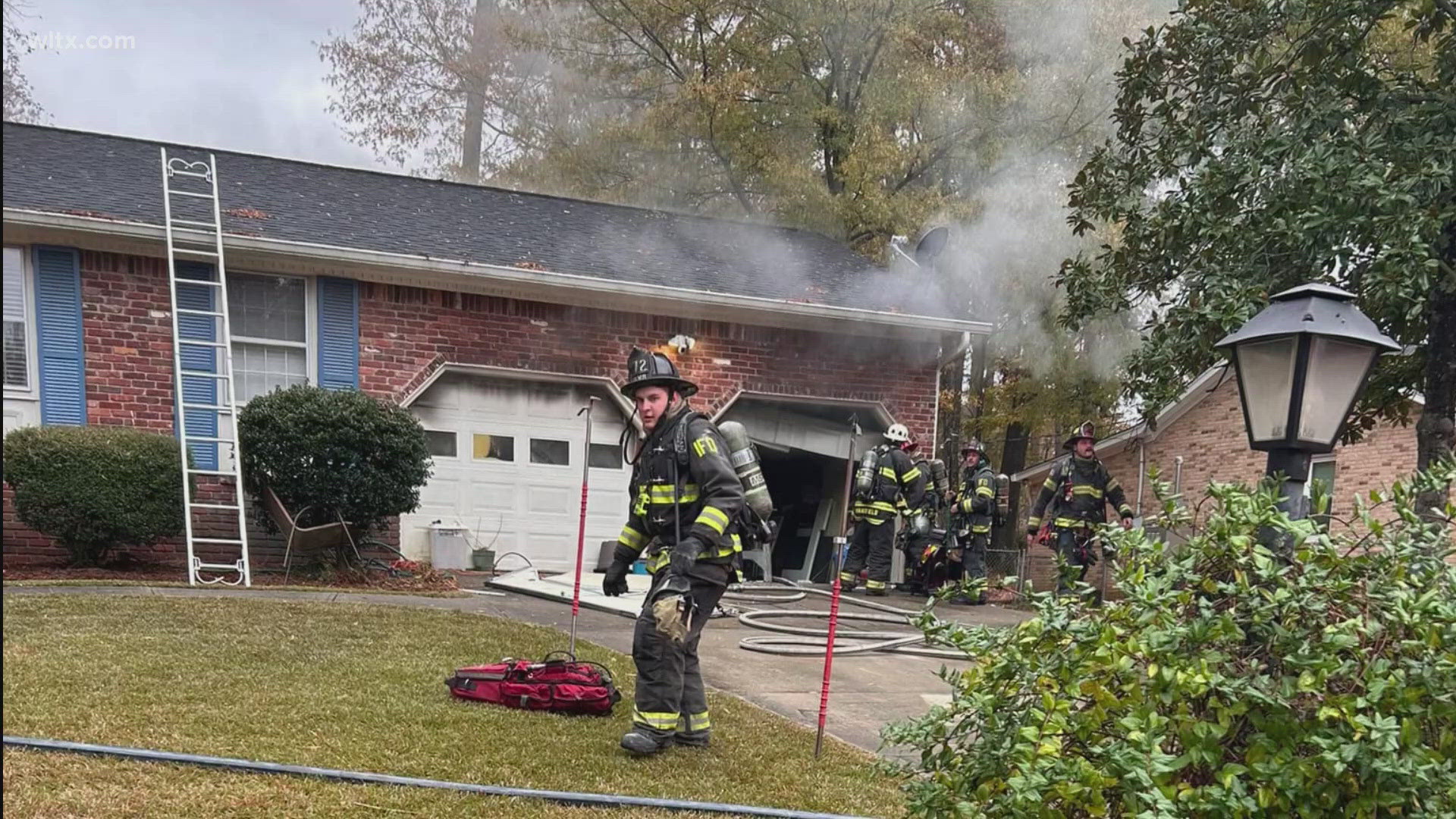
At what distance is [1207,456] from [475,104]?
12.7m

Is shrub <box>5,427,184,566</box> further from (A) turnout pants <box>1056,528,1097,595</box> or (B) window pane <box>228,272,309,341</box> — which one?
(A) turnout pants <box>1056,528,1097,595</box>

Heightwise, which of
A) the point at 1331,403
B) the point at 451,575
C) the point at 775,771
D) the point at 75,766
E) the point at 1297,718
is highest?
the point at 1331,403

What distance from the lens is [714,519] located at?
4.05 metres

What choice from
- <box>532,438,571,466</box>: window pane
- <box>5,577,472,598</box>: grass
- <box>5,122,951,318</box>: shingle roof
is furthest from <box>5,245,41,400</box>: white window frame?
<box>532,438,571,466</box>: window pane

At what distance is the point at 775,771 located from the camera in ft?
13.0

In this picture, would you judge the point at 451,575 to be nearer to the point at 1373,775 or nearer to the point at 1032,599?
the point at 1032,599

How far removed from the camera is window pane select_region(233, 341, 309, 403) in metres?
9.40

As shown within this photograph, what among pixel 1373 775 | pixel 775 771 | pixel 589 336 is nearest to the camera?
pixel 1373 775

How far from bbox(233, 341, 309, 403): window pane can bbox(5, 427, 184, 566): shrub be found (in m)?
1.34

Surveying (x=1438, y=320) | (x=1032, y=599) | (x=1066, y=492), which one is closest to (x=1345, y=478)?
(x=1066, y=492)

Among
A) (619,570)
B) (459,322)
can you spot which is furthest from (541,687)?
(459,322)

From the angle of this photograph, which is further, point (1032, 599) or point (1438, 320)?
point (1438, 320)

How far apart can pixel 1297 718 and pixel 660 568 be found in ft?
8.58

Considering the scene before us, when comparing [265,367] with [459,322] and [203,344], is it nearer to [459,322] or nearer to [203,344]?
[203,344]
